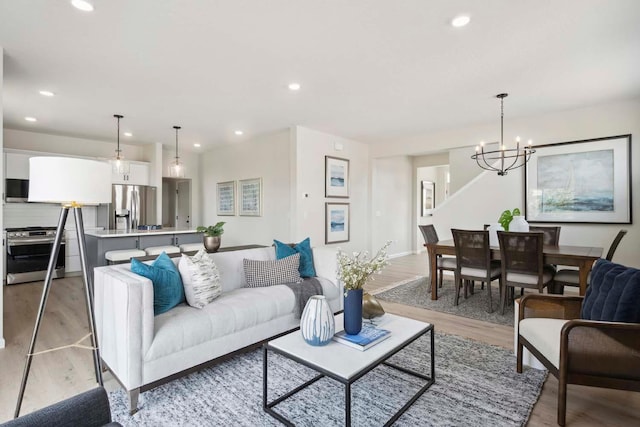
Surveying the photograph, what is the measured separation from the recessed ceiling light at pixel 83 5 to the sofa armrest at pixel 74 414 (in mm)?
2448

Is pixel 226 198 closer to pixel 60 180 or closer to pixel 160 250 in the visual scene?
pixel 160 250

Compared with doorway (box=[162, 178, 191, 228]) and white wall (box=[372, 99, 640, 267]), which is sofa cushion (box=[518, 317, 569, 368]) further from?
doorway (box=[162, 178, 191, 228])

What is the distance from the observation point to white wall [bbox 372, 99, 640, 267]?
4344mm

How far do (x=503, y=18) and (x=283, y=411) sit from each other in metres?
3.06

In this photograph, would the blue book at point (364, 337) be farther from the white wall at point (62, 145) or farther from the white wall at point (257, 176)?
the white wall at point (62, 145)

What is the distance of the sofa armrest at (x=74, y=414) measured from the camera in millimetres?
977

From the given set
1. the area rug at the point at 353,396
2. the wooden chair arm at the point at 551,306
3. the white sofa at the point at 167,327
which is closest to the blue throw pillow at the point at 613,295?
the wooden chair arm at the point at 551,306

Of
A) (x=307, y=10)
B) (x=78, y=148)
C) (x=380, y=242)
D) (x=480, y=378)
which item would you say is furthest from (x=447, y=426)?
(x=78, y=148)

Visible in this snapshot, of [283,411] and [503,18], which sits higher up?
[503,18]

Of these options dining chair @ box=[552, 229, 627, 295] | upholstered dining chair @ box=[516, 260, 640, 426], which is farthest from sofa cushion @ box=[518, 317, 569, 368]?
dining chair @ box=[552, 229, 627, 295]

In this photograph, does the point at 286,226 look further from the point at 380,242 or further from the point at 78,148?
the point at 78,148

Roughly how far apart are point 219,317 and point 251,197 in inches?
180

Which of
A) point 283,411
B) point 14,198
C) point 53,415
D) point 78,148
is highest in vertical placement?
point 78,148

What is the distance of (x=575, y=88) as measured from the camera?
12.8 ft
